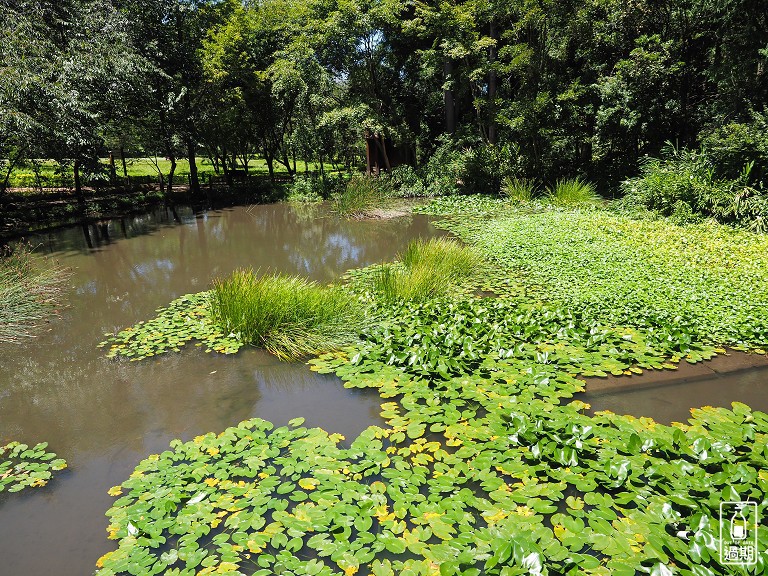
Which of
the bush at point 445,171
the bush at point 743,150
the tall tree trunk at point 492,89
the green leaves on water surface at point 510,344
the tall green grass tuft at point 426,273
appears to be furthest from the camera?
the bush at point 445,171

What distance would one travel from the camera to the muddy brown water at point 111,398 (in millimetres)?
2879

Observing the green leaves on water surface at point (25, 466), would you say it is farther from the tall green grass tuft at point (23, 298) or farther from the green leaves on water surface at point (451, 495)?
the tall green grass tuft at point (23, 298)

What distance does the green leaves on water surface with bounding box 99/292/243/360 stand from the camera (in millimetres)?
5043

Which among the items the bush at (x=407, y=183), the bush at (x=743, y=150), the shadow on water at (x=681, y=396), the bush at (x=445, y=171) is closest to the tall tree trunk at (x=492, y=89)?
the bush at (x=445, y=171)

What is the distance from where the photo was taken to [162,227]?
1209 cm

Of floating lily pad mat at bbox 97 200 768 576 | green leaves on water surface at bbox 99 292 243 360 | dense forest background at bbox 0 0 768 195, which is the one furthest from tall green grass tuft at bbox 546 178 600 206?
green leaves on water surface at bbox 99 292 243 360

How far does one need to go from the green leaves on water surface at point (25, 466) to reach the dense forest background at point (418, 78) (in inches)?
274

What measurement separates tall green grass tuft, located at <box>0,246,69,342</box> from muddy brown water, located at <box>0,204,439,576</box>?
0.22m

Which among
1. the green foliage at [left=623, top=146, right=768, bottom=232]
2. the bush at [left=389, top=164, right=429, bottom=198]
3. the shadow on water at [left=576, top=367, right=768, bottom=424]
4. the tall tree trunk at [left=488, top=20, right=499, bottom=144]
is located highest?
the tall tree trunk at [left=488, top=20, right=499, bottom=144]

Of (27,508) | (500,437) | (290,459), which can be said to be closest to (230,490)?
(290,459)

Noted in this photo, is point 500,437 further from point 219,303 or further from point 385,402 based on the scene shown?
point 219,303

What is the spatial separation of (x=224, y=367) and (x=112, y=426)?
3.57 feet

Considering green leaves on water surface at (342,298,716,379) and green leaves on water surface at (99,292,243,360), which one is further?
green leaves on water surface at (99,292,243,360)

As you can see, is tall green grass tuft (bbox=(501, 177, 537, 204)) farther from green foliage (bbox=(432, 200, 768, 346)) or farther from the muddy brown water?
the muddy brown water
